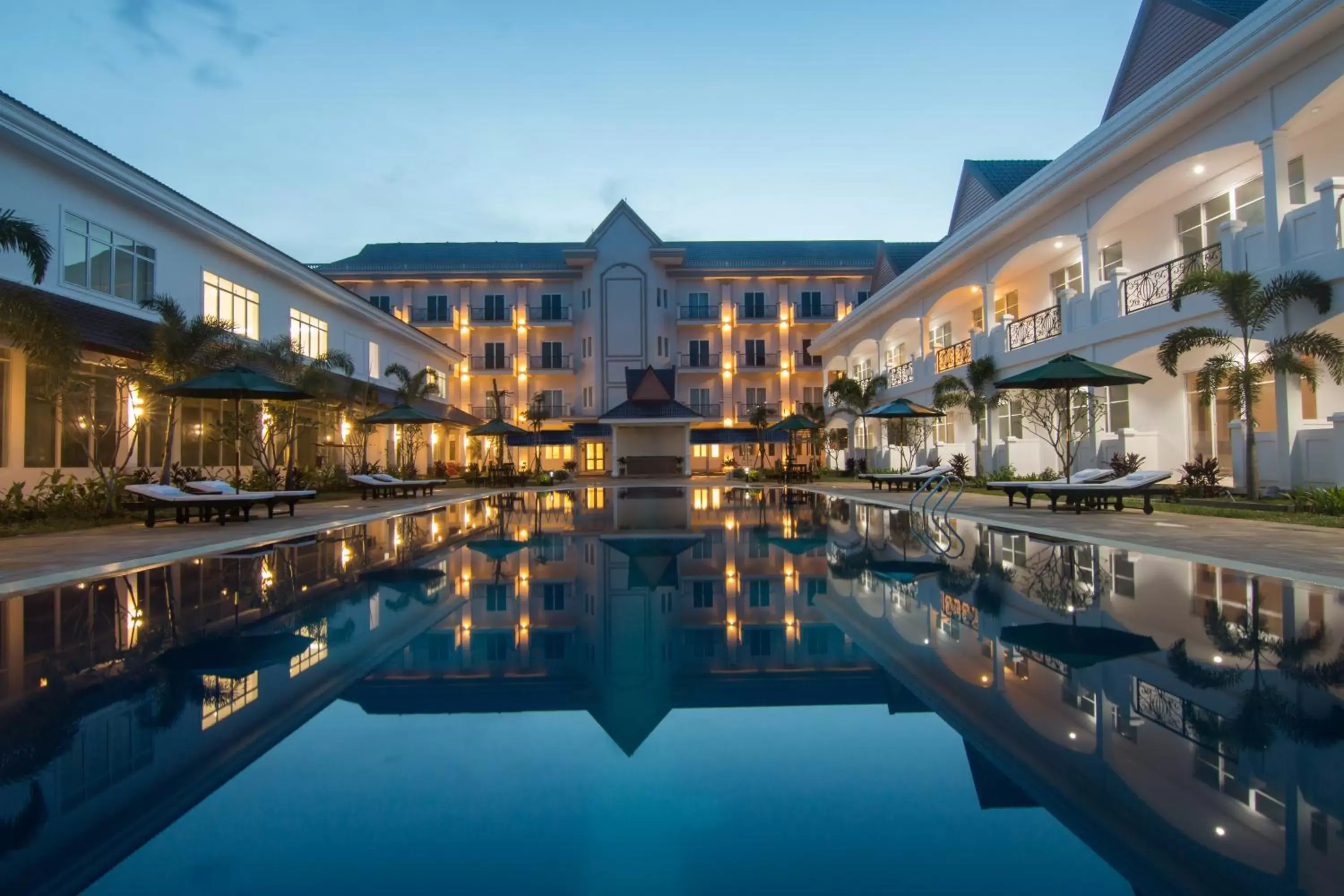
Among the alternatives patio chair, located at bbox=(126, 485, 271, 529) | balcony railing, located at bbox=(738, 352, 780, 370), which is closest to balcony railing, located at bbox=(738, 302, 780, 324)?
balcony railing, located at bbox=(738, 352, 780, 370)

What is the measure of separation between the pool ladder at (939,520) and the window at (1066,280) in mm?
6678

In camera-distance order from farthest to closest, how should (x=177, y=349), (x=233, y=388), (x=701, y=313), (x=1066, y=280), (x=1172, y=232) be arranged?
(x=701, y=313) < (x=1066, y=280) < (x=1172, y=232) < (x=177, y=349) < (x=233, y=388)

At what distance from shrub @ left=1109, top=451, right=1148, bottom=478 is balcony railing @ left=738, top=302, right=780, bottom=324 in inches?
1206

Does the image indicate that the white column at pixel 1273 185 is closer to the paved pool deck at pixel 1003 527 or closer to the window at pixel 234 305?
the paved pool deck at pixel 1003 527

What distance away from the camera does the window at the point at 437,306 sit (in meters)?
46.4

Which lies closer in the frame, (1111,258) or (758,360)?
(1111,258)

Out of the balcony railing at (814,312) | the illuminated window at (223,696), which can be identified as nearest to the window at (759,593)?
the illuminated window at (223,696)

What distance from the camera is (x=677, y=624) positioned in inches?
213

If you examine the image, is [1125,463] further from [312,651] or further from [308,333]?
[308,333]

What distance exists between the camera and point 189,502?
13.1m

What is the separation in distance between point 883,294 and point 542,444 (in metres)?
24.5

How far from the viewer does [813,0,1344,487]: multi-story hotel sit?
12.3m

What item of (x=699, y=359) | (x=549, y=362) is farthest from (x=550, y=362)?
(x=699, y=359)

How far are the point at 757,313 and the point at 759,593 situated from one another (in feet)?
138
